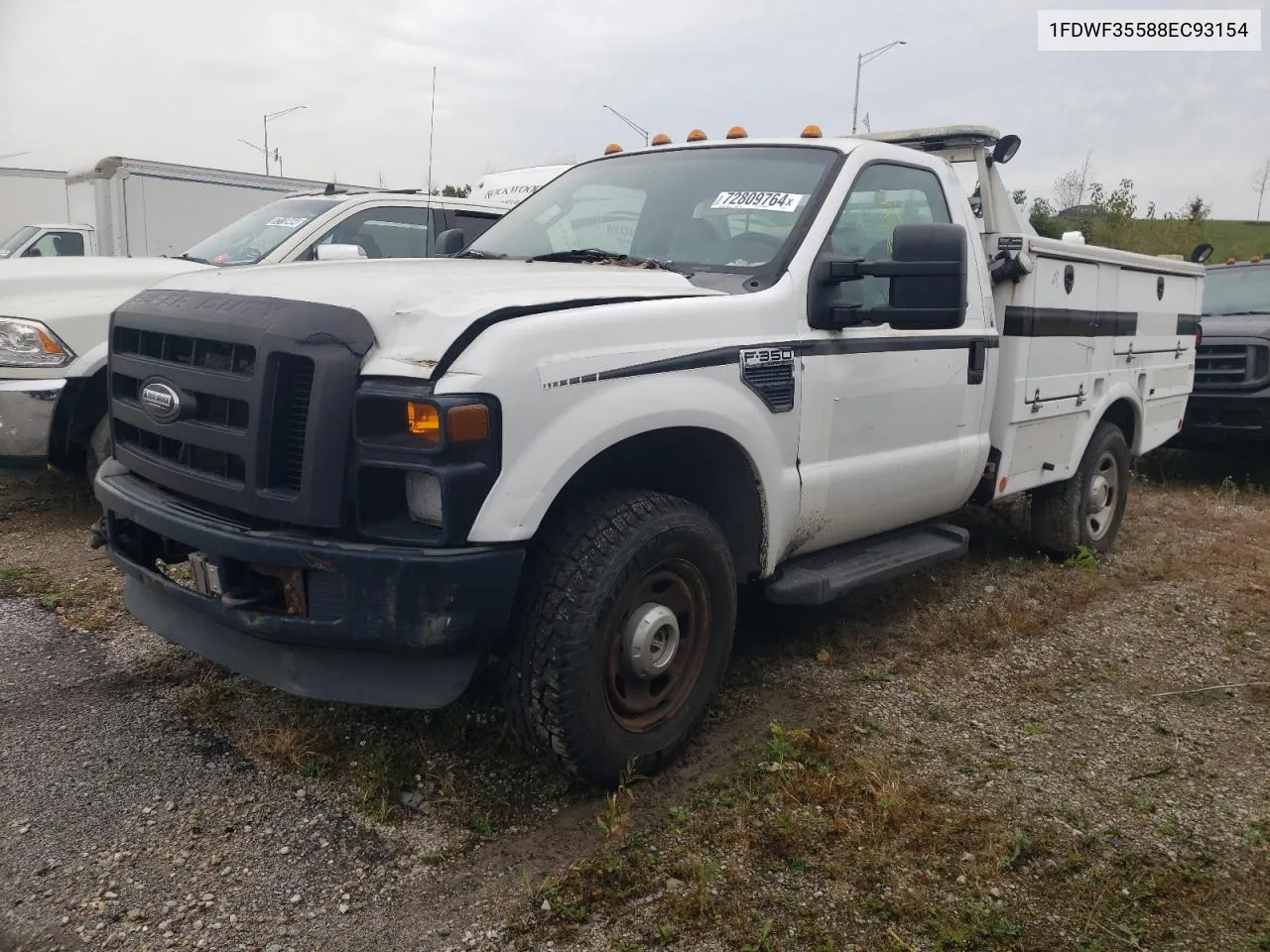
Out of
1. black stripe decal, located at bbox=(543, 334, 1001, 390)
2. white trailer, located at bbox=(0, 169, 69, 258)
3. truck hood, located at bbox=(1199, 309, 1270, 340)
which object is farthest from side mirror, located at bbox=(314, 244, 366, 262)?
white trailer, located at bbox=(0, 169, 69, 258)

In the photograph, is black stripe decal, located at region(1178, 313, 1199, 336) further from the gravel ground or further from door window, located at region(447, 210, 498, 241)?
the gravel ground

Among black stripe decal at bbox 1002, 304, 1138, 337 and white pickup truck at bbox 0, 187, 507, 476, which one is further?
white pickup truck at bbox 0, 187, 507, 476

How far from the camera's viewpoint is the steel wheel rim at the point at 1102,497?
19.0ft

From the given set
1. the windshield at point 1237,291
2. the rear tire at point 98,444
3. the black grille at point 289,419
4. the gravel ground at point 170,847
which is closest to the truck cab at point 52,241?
the rear tire at point 98,444

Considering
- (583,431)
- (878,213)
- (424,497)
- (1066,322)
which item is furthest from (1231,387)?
(424,497)

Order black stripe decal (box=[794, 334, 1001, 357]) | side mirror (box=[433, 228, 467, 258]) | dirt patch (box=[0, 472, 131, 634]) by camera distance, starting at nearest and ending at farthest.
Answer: black stripe decal (box=[794, 334, 1001, 357]) → dirt patch (box=[0, 472, 131, 634]) → side mirror (box=[433, 228, 467, 258])

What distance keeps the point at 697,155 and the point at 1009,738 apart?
2.55 meters

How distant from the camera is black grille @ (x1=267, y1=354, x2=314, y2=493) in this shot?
2615 millimetres

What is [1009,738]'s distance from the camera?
3.53 m

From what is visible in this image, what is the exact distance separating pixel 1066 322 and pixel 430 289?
3454 millimetres

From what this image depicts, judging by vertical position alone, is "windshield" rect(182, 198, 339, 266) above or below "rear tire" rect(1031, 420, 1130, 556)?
above

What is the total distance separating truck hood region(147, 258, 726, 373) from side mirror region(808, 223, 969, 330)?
43cm

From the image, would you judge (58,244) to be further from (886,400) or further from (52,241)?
(886,400)

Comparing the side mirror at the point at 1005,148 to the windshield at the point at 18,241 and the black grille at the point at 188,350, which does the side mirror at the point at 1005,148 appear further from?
the windshield at the point at 18,241
